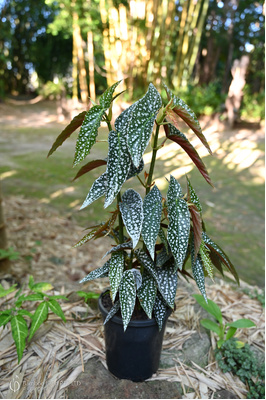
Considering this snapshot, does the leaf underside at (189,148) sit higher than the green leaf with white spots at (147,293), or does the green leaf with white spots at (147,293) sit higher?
the leaf underside at (189,148)

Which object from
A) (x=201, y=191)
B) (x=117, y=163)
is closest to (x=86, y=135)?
(x=117, y=163)

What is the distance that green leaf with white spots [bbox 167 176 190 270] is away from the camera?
38.5 inches

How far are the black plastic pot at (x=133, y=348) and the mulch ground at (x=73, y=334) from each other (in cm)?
8

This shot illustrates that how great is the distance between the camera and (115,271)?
105 cm

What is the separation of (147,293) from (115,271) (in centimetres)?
13

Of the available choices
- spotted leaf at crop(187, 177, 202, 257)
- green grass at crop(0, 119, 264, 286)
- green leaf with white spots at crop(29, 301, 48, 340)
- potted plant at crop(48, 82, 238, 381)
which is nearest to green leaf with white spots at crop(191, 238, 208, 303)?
potted plant at crop(48, 82, 238, 381)

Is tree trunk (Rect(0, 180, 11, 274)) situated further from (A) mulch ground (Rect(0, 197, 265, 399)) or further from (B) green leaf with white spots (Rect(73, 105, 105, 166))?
(B) green leaf with white spots (Rect(73, 105, 105, 166))

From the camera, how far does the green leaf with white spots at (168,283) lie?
3.51ft

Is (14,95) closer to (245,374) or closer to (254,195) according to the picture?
(254,195)

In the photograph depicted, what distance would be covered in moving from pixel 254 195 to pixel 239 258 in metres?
1.28

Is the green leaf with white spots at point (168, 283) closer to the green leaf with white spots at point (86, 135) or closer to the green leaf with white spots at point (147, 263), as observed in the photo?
the green leaf with white spots at point (147, 263)

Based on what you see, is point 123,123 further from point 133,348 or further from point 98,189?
point 133,348

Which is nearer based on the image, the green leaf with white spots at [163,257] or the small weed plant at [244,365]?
the green leaf with white spots at [163,257]

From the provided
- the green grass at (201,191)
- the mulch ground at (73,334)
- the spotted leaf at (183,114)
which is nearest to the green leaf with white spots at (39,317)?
the mulch ground at (73,334)
